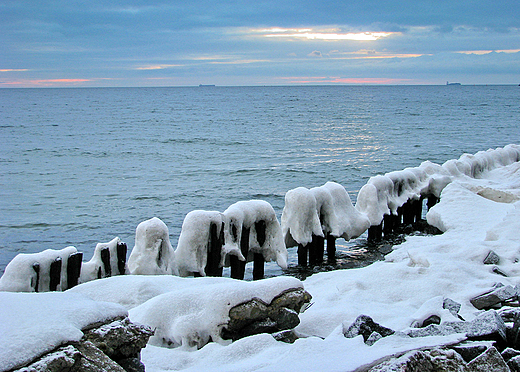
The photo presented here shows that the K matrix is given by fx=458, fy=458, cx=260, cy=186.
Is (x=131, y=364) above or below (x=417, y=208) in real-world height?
above

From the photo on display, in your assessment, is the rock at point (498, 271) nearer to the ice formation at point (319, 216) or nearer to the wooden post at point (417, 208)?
the ice formation at point (319, 216)

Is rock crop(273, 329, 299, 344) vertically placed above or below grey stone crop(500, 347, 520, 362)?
below

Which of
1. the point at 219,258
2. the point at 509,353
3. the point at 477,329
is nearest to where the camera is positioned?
the point at 509,353

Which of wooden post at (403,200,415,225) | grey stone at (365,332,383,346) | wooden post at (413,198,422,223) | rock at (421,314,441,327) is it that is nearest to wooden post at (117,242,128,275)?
grey stone at (365,332,383,346)

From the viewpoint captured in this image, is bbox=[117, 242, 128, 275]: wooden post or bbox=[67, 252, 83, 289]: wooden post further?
bbox=[117, 242, 128, 275]: wooden post

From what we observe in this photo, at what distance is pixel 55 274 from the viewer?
636 centimetres

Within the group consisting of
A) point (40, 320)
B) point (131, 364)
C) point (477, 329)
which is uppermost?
point (40, 320)

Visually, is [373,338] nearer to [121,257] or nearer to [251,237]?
[251,237]

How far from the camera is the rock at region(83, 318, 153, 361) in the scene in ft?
10.3

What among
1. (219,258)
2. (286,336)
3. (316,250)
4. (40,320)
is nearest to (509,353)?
(286,336)

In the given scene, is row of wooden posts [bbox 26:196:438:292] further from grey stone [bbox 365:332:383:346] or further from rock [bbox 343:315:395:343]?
grey stone [bbox 365:332:383:346]

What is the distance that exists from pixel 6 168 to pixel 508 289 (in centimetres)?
2839

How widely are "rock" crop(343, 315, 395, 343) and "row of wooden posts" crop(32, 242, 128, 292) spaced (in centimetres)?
406

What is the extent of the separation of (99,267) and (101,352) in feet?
14.1
